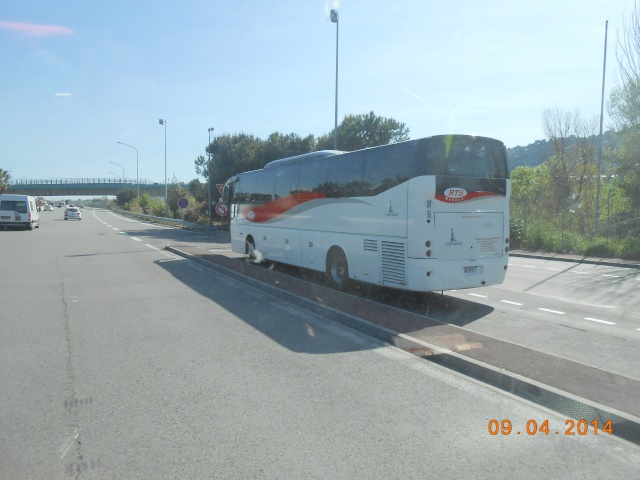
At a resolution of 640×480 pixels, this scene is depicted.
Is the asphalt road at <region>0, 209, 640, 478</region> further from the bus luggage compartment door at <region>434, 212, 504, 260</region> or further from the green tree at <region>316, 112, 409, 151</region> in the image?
the green tree at <region>316, 112, 409, 151</region>

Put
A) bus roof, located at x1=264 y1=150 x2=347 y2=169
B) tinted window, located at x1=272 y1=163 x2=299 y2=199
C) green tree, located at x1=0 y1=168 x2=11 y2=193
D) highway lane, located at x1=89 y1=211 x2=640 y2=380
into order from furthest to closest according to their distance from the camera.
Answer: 1. green tree, located at x1=0 y1=168 x2=11 y2=193
2. tinted window, located at x1=272 y1=163 x2=299 y2=199
3. bus roof, located at x1=264 y1=150 x2=347 y2=169
4. highway lane, located at x1=89 y1=211 x2=640 y2=380

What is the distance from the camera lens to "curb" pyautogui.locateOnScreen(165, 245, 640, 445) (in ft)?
15.1

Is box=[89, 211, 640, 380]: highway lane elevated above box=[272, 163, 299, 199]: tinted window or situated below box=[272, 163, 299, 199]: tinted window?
below

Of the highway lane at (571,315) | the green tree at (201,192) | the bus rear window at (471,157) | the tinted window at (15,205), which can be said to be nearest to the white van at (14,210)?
the tinted window at (15,205)

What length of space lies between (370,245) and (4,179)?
94.7 meters

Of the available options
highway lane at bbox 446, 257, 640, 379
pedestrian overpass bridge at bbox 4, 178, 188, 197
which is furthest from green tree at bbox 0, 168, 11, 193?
highway lane at bbox 446, 257, 640, 379

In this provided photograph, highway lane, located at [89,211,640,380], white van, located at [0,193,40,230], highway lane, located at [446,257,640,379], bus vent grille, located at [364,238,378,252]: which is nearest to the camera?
highway lane, located at [446,257,640,379]

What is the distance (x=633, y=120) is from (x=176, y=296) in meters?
20.4

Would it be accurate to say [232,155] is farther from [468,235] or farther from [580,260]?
[468,235]

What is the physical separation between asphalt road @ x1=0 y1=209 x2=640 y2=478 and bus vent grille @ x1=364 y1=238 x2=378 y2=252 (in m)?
2.33

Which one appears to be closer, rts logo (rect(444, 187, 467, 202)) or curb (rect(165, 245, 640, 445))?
curb (rect(165, 245, 640, 445))

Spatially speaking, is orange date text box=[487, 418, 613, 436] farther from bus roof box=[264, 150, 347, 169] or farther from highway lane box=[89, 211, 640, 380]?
bus roof box=[264, 150, 347, 169]

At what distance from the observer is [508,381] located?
5.66 m

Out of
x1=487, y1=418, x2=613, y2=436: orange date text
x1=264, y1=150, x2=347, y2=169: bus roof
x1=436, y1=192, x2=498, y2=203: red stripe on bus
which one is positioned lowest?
x1=487, y1=418, x2=613, y2=436: orange date text
